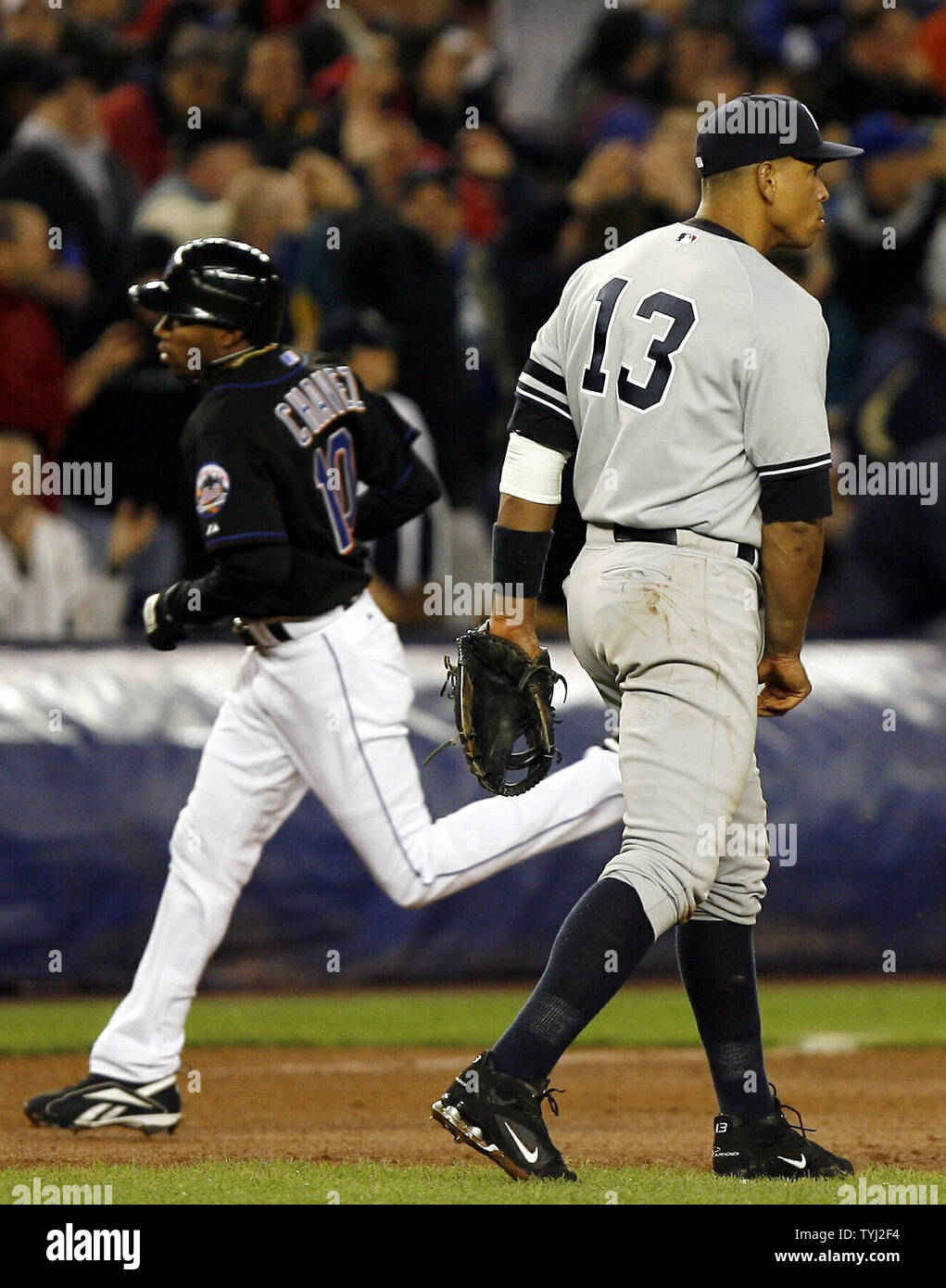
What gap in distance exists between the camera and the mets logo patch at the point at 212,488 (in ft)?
14.1

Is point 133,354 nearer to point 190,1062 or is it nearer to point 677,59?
Answer: point 190,1062

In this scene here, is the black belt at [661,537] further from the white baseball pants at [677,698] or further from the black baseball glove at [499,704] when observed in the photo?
the black baseball glove at [499,704]

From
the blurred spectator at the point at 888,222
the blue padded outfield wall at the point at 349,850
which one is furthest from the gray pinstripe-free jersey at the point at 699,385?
the blurred spectator at the point at 888,222

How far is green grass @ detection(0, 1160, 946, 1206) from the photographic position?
330cm

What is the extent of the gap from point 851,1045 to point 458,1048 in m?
1.17

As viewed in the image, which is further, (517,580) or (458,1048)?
(458,1048)

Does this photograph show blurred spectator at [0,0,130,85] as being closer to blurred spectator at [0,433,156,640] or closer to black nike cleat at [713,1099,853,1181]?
blurred spectator at [0,433,156,640]

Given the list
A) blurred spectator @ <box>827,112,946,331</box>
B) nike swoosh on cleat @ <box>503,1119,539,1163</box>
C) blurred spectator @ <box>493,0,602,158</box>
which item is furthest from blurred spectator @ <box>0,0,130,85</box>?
nike swoosh on cleat @ <box>503,1119,539,1163</box>

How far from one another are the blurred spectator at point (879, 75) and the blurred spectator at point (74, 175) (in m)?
3.95

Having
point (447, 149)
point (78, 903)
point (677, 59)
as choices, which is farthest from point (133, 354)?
point (677, 59)

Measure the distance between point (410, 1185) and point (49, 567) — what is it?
383 cm

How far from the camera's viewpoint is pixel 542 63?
36.3 ft

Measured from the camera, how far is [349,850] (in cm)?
633

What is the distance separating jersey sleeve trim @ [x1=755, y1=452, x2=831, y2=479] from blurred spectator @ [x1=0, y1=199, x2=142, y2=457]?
169 inches
